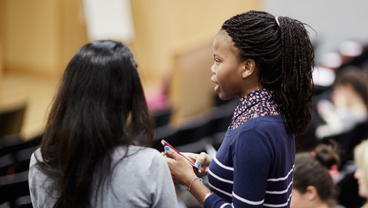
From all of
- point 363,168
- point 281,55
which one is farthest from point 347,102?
point 281,55

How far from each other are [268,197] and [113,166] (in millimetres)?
412

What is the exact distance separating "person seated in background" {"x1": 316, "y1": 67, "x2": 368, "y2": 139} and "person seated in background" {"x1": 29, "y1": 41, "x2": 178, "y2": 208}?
7.81 feet

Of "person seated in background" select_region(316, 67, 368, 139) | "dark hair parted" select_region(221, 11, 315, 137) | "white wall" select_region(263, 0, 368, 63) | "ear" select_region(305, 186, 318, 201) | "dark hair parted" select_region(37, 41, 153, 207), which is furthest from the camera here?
"white wall" select_region(263, 0, 368, 63)

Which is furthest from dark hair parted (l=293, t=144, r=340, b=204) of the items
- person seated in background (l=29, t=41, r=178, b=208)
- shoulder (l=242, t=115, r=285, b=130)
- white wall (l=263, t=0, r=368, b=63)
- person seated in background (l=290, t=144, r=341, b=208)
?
white wall (l=263, t=0, r=368, b=63)

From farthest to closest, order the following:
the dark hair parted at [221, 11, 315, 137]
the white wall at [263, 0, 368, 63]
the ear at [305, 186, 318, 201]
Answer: the white wall at [263, 0, 368, 63] → the ear at [305, 186, 318, 201] → the dark hair parted at [221, 11, 315, 137]

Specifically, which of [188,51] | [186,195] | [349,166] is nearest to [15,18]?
[188,51]

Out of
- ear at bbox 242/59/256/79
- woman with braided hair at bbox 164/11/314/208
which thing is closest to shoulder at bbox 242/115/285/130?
woman with braided hair at bbox 164/11/314/208

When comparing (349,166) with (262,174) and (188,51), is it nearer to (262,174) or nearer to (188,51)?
(262,174)

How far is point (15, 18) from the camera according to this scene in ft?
21.0

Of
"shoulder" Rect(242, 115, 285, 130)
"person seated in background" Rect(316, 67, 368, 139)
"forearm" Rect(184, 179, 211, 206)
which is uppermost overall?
"shoulder" Rect(242, 115, 285, 130)

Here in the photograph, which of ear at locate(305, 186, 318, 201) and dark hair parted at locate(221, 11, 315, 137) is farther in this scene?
ear at locate(305, 186, 318, 201)

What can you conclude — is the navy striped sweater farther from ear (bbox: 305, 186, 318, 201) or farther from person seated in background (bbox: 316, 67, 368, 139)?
person seated in background (bbox: 316, 67, 368, 139)

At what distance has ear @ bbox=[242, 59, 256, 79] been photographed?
1.07m

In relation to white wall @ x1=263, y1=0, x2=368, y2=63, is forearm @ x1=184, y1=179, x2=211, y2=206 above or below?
above
